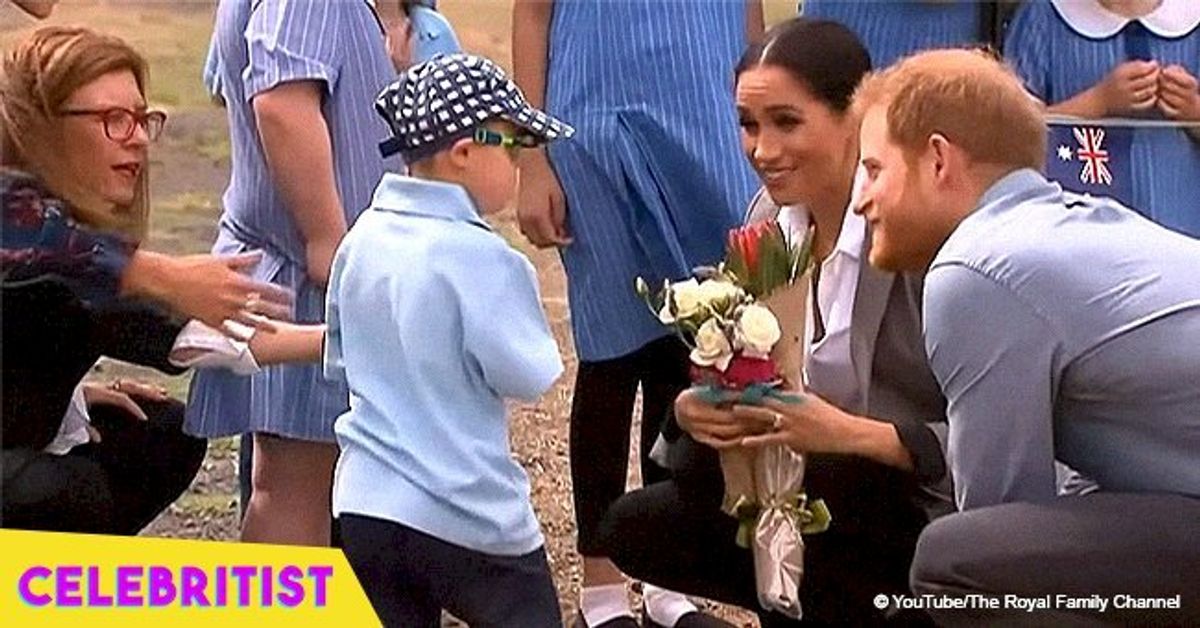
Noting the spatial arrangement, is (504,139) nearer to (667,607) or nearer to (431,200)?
(431,200)

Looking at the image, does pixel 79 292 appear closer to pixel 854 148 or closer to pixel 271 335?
pixel 271 335

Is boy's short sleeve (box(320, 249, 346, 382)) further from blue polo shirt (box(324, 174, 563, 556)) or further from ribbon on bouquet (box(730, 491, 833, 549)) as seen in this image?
ribbon on bouquet (box(730, 491, 833, 549))

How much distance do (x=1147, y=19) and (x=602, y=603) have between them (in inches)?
43.0

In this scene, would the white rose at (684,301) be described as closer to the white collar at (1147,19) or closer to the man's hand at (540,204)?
the man's hand at (540,204)

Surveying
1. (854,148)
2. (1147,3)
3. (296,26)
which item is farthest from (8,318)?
(1147,3)

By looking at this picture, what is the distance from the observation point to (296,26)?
104 inches

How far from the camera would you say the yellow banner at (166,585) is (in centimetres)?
260

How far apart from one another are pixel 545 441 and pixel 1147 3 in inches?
38.7

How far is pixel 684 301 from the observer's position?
264cm

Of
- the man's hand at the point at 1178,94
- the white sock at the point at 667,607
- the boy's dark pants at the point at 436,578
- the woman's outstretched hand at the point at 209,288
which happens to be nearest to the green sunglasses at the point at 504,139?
the woman's outstretched hand at the point at 209,288

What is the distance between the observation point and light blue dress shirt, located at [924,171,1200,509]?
2.44 meters

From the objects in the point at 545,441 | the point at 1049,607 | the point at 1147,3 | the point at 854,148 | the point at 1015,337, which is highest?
the point at 1147,3

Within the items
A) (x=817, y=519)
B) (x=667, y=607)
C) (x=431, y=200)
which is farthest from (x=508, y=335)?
(x=667, y=607)

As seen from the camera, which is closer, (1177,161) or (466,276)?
(466,276)
